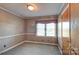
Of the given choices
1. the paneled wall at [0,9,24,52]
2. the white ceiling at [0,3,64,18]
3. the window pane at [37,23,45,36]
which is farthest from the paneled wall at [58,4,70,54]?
the paneled wall at [0,9,24,52]

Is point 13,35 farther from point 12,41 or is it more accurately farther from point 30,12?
point 30,12

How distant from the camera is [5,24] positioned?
48.3 inches

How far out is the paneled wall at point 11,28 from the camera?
48.7 inches

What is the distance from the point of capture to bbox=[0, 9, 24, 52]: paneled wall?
48.7 inches

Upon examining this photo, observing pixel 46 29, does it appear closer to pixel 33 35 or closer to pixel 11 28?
pixel 33 35

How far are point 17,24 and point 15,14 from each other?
144 mm

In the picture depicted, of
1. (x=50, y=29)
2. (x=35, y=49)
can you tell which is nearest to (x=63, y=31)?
(x=50, y=29)

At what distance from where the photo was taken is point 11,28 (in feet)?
4.10

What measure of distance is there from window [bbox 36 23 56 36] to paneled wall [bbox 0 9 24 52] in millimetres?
255

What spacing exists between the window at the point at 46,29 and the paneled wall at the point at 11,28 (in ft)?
0.84

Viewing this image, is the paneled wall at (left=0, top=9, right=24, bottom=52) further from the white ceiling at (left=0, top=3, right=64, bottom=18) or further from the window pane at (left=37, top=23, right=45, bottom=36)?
the window pane at (left=37, top=23, right=45, bottom=36)

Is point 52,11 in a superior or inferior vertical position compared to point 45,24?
superior

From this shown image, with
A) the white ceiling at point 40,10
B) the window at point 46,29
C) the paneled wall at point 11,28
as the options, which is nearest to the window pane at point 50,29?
the window at point 46,29

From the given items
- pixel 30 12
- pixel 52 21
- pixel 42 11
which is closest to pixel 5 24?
pixel 30 12
